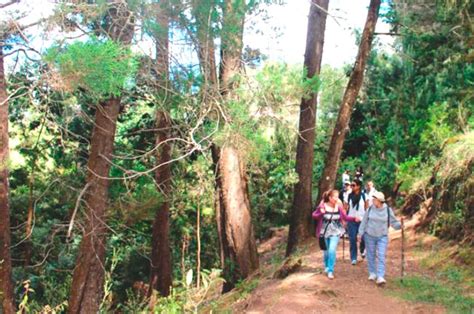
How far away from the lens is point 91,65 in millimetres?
5559

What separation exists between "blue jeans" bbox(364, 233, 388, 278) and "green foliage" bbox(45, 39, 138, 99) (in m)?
4.62

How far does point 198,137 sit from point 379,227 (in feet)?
10.4

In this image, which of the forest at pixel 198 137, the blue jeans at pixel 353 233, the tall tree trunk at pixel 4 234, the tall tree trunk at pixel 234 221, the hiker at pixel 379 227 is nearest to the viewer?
the forest at pixel 198 137

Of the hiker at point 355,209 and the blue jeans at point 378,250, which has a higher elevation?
the hiker at point 355,209

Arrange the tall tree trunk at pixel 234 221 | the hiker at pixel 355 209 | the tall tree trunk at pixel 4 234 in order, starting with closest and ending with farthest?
the tall tree trunk at pixel 4 234
the hiker at pixel 355 209
the tall tree trunk at pixel 234 221

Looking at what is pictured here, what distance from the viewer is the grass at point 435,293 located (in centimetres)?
720

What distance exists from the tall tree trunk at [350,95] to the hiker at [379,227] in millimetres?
5680

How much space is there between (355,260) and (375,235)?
6.27 ft

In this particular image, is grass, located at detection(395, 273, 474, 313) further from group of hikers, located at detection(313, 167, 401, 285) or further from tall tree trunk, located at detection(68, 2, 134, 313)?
tall tree trunk, located at detection(68, 2, 134, 313)

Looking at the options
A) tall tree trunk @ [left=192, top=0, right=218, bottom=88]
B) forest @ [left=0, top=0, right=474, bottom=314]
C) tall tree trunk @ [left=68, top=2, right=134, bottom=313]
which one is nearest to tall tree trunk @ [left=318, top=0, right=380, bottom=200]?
forest @ [left=0, top=0, right=474, bottom=314]

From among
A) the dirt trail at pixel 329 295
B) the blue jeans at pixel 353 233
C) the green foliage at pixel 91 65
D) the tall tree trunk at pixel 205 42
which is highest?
the tall tree trunk at pixel 205 42

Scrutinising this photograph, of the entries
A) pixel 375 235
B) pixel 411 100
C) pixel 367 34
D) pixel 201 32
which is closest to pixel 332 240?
pixel 375 235

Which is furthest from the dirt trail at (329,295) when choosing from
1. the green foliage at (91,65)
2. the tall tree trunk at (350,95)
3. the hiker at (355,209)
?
the tall tree trunk at (350,95)

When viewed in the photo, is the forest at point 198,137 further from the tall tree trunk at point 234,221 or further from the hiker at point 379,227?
the hiker at point 379,227
